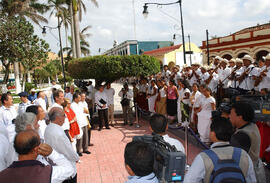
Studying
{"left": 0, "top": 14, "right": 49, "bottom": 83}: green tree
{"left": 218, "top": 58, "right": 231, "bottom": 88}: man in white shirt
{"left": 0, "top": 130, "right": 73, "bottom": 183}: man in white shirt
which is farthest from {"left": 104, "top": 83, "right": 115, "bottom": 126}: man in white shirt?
{"left": 0, "top": 14, "right": 49, "bottom": 83}: green tree

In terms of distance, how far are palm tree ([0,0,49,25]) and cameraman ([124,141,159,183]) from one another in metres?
27.3

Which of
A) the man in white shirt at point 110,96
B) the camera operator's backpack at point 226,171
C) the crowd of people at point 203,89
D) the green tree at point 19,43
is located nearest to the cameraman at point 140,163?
the camera operator's backpack at point 226,171

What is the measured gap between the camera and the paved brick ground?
4.98 meters

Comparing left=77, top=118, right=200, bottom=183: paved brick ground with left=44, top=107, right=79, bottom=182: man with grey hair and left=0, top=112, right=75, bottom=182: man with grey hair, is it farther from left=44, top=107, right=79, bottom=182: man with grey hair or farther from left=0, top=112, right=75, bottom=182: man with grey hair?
left=0, top=112, right=75, bottom=182: man with grey hair

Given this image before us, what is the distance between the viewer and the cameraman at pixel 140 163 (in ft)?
6.10

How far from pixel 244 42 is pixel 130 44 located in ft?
98.3

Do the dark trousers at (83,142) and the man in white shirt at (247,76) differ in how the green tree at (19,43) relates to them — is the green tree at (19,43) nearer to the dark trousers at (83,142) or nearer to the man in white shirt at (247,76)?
the dark trousers at (83,142)

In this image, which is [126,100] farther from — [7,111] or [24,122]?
[24,122]

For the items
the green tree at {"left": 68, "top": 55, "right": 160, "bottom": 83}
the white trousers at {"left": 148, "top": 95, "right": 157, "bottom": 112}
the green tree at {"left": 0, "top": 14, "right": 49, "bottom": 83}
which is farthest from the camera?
the green tree at {"left": 0, "top": 14, "right": 49, "bottom": 83}

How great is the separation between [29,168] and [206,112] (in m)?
5.20

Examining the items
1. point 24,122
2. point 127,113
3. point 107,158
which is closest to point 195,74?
point 127,113

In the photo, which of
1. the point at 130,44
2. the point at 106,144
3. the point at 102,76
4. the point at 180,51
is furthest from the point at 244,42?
the point at 130,44

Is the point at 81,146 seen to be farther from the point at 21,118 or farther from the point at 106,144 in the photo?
the point at 21,118

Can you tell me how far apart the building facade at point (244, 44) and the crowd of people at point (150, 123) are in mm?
15362
